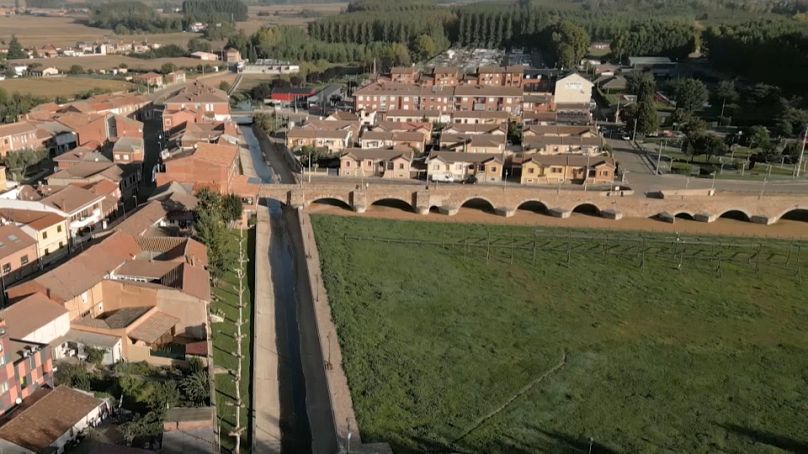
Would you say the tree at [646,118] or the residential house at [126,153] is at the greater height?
the tree at [646,118]

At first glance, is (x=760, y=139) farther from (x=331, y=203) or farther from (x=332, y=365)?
(x=332, y=365)

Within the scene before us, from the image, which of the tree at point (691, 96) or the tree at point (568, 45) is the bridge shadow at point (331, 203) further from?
the tree at point (568, 45)

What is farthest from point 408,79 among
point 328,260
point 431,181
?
point 328,260

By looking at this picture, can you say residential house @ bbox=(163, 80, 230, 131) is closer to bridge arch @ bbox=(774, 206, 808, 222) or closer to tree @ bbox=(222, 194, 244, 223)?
tree @ bbox=(222, 194, 244, 223)

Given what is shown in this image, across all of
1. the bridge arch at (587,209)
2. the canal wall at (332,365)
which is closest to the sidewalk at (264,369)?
the canal wall at (332,365)

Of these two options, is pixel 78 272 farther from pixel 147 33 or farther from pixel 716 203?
pixel 147 33

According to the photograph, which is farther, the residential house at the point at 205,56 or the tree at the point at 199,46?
the tree at the point at 199,46
